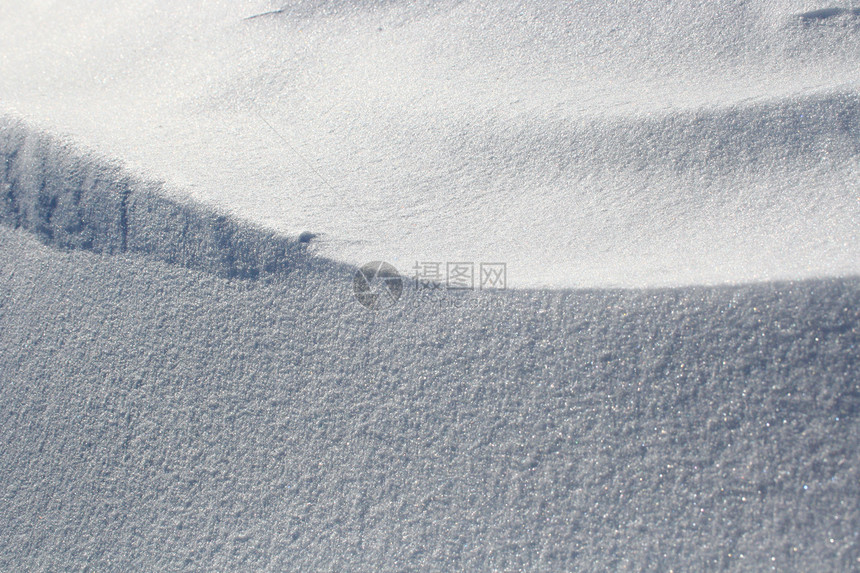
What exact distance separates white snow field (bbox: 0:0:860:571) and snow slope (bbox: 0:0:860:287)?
2cm

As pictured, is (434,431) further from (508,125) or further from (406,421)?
(508,125)

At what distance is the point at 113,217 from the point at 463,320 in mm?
1447

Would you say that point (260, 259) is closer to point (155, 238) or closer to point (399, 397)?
point (155, 238)

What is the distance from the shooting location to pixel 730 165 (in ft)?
6.52

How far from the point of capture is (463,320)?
166cm

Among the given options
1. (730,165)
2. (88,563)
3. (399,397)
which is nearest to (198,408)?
(88,563)

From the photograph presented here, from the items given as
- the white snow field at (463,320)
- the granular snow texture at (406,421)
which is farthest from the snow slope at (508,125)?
the granular snow texture at (406,421)

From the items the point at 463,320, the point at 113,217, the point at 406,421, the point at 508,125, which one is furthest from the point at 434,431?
the point at 113,217

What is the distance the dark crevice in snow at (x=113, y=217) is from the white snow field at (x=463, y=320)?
12mm

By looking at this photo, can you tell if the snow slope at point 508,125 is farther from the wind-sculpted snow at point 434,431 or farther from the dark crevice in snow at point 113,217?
the wind-sculpted snow at point 434,431

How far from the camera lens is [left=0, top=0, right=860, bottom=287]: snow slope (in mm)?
1815

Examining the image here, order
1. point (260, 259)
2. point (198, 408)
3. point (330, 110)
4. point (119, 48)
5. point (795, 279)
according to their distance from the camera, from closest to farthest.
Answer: point (795, 279)
point (198, 408)
point (260, 259)
point (330, 110)
point (119, 48)

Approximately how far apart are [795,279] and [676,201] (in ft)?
1.83

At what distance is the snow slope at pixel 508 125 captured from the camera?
5.96ft
